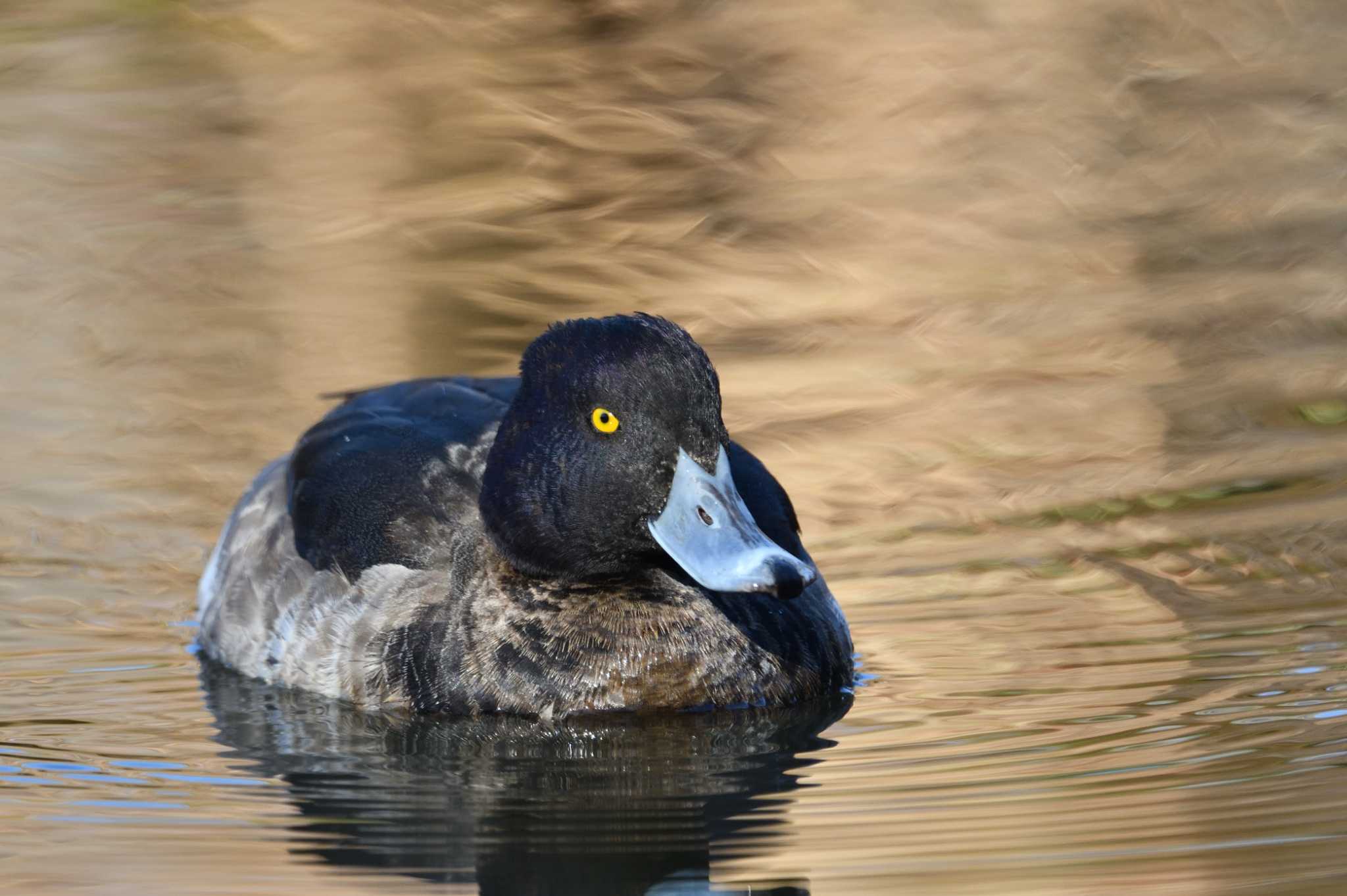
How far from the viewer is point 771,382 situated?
398 inches

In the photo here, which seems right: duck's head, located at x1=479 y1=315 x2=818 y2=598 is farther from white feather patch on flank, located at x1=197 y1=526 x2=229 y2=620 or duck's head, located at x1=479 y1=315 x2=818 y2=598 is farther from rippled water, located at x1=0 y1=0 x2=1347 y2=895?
white feather patch on flank, located at x1=197 y1=526 x2=229 y2=620

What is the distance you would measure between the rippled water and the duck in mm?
170

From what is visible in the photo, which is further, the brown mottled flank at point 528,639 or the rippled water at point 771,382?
the brown mottled flank at point 528,639

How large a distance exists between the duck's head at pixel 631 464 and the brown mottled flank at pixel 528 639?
179mm

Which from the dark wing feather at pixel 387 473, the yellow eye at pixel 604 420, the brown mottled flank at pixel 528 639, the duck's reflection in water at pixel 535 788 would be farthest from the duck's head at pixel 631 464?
the dark wing feather at pixel 387 473

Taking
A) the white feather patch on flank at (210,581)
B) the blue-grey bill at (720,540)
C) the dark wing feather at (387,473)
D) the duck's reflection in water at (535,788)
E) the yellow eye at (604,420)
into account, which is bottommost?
A: the white feather patch on flank at (210,581)

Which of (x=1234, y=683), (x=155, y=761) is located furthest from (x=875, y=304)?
(x=155, y=761)

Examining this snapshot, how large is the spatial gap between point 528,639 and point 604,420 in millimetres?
818

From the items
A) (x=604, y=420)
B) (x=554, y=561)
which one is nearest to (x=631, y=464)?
(x=604, y=420)

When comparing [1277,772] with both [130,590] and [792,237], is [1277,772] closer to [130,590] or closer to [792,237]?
[130,590]

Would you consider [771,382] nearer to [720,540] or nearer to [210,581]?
[210,581]

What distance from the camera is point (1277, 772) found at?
5320 millimetres

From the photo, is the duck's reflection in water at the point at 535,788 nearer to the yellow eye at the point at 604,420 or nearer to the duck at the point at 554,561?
the duck at the point at 554,561

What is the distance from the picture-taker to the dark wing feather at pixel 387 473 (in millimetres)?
7172
